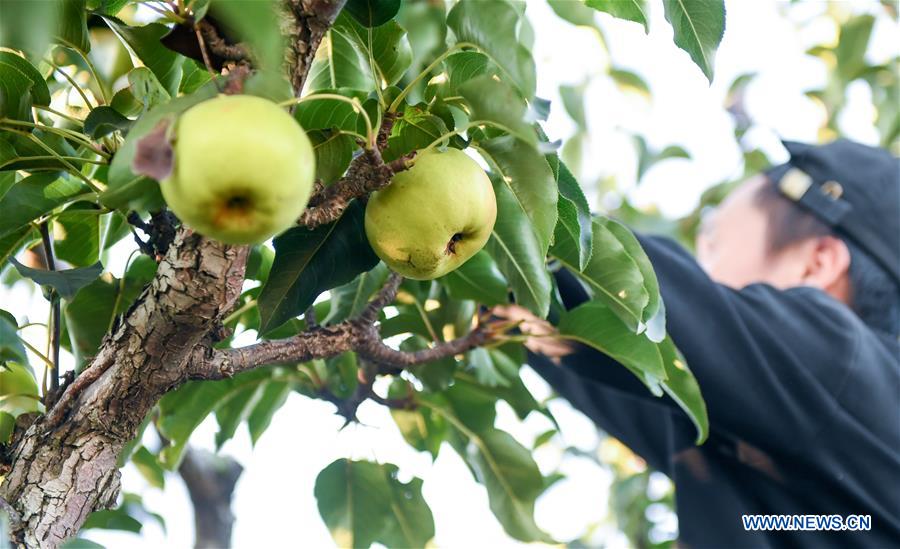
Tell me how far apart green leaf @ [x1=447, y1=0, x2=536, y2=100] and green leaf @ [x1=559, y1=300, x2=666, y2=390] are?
472 millimetres

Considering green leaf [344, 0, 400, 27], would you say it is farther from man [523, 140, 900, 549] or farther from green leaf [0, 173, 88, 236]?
man [523, 140, 900, 549]

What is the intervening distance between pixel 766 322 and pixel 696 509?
16.9 inches

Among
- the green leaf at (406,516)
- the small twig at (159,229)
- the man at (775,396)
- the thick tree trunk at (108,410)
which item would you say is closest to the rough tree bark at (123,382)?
the thick tree trunk at (108,410)

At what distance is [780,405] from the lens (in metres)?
1.75

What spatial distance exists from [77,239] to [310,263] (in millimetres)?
361

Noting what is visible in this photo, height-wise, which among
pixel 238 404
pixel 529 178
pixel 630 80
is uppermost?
pixel 529 178

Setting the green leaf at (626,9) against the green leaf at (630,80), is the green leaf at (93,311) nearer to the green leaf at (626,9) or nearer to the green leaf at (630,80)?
the green leaf at (626,9)

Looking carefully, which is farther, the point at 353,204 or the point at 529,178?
the point at 353,204

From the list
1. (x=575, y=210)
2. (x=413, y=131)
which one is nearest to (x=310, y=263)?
(x=413, y=131)

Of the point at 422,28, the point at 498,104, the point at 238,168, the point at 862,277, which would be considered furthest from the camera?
the point at 862,277

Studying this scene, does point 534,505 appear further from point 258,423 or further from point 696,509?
point 696,509

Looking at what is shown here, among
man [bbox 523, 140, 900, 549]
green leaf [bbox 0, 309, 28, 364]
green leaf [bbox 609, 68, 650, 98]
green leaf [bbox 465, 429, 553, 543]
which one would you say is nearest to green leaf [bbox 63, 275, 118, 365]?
green leaf [bbox 0, 309, 28, 364]

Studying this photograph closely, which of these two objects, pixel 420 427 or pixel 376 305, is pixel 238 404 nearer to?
pixel 420 427

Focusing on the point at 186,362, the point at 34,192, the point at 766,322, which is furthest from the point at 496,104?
the point at 766,322
